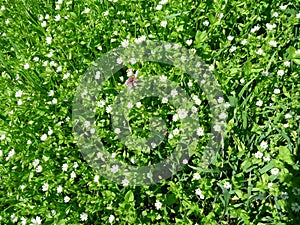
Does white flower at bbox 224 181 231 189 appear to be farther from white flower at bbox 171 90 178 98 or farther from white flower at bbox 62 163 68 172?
white flower at bbox 62 163 68 172

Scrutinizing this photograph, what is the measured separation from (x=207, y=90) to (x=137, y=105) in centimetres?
45

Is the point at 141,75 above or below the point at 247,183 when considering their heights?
above

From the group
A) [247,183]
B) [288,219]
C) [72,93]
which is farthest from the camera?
[72,93]

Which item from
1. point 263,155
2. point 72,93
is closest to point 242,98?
point 263,155

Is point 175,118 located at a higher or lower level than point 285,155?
higher

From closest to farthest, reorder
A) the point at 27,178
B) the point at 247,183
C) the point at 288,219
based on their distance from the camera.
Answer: the point at 288,219 → the point at 247,183 → the point at 27,178

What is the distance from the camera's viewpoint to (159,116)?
2.50 m

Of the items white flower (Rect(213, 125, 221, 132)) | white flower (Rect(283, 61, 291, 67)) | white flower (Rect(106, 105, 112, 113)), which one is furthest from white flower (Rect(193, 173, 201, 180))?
white flower (Rect(283, 61, 291, 67))

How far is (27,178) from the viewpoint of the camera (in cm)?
244

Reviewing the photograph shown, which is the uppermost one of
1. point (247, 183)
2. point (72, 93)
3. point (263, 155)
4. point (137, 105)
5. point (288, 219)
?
point (72, 93)

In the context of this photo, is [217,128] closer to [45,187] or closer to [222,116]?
[222,116]

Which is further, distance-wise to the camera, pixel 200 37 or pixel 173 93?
pixel 200 37

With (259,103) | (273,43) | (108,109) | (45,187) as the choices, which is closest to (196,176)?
(259,103)

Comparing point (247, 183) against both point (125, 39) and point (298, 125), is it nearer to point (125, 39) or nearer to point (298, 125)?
point (298, 125)
